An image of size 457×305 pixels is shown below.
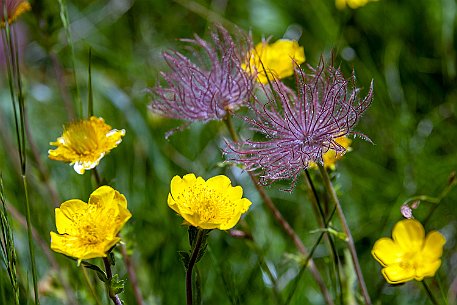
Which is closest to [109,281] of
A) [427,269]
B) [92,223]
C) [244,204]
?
[92,223]

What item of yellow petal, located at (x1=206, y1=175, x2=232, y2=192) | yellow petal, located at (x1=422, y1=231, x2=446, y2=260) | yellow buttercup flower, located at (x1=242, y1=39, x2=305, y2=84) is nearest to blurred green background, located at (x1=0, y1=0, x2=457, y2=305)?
yellow buttercup flower, located at (x1=242, y1=39, x2=305, y2=84)

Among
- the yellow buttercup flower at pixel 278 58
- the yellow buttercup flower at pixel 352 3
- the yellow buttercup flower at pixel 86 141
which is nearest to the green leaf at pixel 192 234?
the yellow buttercup flower at pixel 86 141

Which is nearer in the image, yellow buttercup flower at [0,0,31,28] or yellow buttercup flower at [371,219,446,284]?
yellow buttercup flower at [371,219,446,284]

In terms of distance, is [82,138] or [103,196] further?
[82,138]

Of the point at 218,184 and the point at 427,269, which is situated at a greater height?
the point at 218,184

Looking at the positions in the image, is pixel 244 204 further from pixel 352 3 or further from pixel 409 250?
pixel 352 3

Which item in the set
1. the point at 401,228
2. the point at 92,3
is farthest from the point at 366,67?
the point at 92,3

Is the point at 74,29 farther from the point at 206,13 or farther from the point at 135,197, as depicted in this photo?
the point at 135,197

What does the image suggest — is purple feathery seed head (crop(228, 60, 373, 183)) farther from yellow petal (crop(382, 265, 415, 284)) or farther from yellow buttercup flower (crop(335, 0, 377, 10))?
yellow buttercup flower (crop(335, 0, 377, 10))
